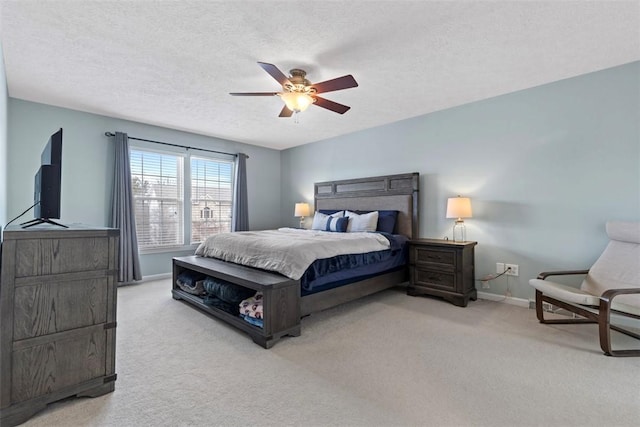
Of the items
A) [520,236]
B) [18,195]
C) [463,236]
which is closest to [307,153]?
[463,236]

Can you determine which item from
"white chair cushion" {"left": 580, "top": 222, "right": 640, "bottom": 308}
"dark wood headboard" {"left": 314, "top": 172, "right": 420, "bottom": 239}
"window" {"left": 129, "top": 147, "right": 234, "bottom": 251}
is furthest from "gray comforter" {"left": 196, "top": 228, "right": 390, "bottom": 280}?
"white chair cushion" {"left": 580, "top": 222, "right": 640, "bottom": 308}

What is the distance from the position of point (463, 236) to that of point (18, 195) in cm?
584

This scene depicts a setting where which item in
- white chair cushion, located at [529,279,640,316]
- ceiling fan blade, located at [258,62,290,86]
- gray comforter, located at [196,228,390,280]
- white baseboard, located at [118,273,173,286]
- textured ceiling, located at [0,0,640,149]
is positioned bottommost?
white baseboard, located at [118,273,173,286]

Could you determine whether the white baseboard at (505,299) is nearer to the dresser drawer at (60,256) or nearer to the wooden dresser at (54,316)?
the wooden dresser at (54,316)

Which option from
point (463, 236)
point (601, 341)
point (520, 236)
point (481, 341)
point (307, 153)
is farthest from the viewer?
point (307, 153)

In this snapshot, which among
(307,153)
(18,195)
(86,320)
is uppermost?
(307,153)

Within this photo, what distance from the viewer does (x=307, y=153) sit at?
241 inches

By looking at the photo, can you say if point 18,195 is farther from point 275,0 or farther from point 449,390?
point 449,390

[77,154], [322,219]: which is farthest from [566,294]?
[77,154]

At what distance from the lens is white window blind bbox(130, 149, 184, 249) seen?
15.5ft

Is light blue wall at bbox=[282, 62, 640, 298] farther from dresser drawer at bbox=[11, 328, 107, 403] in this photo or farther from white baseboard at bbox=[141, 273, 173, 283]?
white baseboard at bbox=[141, 273, 173, 283]

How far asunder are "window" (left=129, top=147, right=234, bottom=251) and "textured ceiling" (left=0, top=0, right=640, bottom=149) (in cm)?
128

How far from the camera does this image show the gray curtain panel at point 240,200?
18.8ft

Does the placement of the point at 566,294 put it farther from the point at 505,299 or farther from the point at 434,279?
the point at 434,279
